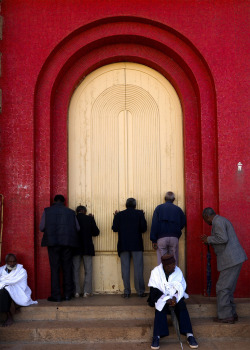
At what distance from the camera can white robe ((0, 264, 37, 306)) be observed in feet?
21.1

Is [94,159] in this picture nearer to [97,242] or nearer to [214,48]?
[97,242]

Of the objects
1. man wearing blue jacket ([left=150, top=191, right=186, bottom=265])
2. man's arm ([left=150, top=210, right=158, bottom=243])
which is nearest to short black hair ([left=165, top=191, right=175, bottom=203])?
man wearing blue jacket ([left=150, top=191, right=186, bottom=265])

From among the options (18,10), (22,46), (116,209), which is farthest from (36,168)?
(18,10)

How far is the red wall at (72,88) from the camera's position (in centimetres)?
716

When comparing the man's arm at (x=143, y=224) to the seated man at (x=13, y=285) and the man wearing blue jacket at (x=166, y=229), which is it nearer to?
the man wearing blue jacket at (x=166, y=229)

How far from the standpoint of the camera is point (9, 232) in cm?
709

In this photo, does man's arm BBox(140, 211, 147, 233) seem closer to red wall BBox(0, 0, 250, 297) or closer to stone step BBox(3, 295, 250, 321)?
red wall BBox(0, 0, 250, 297)

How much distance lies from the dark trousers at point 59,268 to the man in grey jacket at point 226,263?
7.38 ft

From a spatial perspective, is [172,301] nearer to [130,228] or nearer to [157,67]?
[130,228]

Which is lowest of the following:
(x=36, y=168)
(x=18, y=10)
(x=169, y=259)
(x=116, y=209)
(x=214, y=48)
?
(x=169, y=259)

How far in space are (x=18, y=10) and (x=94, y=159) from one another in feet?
9.09

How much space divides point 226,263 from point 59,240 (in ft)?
8.35

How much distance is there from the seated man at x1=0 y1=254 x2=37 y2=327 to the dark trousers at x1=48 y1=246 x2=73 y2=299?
1.30 ft

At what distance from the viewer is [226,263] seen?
20.7 ft
